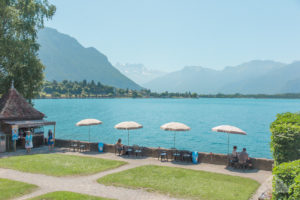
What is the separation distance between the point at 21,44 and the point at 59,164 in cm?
1575

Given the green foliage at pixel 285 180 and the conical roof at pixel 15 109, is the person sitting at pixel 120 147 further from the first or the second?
the green foliage at pixel 285 180

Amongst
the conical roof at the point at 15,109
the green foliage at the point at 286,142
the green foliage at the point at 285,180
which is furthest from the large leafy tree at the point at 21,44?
the green foliage at the point at 285,180

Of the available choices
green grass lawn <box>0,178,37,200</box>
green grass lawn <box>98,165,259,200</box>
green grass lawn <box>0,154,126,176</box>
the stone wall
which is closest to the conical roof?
green grass lawn <box>0,154,126,176</box>

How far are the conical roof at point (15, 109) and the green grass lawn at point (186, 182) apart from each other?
47.9ft

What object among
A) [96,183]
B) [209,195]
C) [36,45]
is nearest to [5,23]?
[36,45]

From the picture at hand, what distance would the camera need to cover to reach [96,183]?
13641 mm

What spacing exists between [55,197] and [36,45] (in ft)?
82.6

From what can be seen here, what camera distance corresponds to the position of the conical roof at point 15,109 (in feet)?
79.2

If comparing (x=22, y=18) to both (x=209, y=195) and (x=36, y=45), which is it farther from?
(x=209, y=195)

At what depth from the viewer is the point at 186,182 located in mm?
13695

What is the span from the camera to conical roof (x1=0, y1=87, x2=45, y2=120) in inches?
950

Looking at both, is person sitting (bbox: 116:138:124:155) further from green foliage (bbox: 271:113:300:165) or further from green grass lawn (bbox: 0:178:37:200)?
green foliage (bbox: 271:113:300:165)

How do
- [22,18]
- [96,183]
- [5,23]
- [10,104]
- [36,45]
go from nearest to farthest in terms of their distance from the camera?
[96,183] → [10,104] → [5,23] → [22,18] → [36,45]

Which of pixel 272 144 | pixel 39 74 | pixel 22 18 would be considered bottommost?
pixel 272 144
